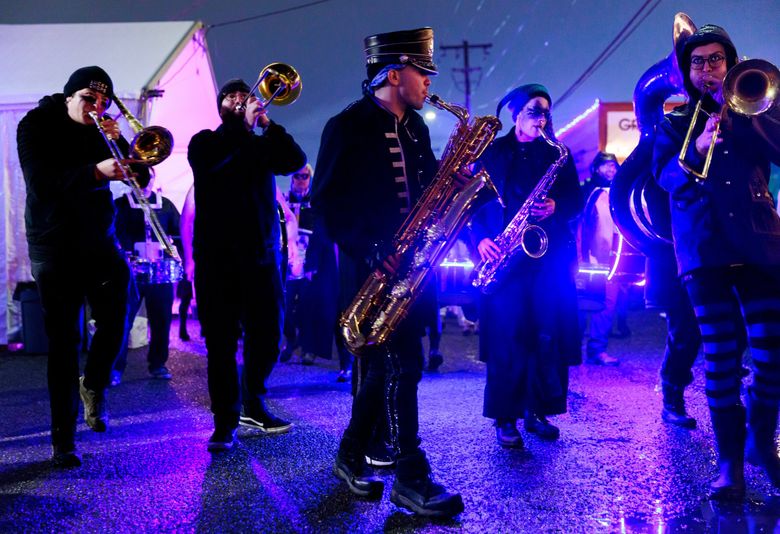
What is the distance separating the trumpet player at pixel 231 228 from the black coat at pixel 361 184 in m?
1.12

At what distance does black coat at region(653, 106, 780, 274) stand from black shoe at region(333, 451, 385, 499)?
83.5 inches

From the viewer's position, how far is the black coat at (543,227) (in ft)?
15.2

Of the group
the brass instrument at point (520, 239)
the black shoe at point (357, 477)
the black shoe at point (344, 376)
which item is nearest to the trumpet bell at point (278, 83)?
the brass instrument at point (520, 239)

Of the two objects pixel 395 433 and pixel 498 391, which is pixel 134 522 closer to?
pixel 395 433

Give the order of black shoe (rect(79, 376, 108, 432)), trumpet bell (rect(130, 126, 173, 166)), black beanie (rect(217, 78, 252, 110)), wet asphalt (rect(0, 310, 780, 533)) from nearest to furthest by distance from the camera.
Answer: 1. wet asphalt (rect(0, 310, 780, 533))
2. trumpet bell (rect(130, 126, 173, 166))
3. black beanie (rect(217, 78, 252, 110))
4. black shoe (rect(79, 376, 108, 432))

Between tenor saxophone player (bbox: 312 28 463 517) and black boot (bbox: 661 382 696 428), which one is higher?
tenor saxophone player (bbox: 312 28 463 517)

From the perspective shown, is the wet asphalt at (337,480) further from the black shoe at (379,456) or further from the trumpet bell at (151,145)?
the trumpet bell at (151,145)

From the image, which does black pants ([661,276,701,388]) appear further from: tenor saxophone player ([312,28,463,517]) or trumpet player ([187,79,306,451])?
trumpet player ([187,79,306,451])

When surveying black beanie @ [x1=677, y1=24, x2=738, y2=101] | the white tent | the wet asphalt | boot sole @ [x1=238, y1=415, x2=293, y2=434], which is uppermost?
the white tent

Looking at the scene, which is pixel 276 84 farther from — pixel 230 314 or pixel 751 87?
pixel 751 87

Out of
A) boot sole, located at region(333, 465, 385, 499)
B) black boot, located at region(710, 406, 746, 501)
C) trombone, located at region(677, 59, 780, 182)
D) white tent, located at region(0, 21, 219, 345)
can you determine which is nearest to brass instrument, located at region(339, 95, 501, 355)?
boot sole, located at region(333, 465, 385, 499)

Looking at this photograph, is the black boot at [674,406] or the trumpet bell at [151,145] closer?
the trumpet bell at [151,145]

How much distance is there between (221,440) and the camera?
4496 millimetres

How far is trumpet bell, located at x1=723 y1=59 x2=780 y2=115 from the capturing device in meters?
3.37
